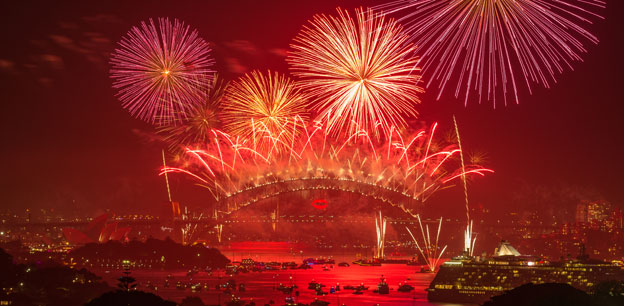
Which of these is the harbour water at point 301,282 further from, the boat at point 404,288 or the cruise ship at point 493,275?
the cruise ship at point 493,275

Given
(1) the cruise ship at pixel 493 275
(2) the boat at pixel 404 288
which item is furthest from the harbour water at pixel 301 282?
(1) the cruise ship at pixel 493 275

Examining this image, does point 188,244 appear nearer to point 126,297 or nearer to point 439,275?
point 439,275

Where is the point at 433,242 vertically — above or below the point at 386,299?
above

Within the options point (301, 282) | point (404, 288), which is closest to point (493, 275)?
point (404, 288)

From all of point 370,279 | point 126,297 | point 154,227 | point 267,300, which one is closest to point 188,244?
point 154,227

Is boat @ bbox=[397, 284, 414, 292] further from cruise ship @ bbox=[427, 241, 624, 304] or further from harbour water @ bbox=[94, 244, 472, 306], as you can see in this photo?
cruise ship @ bbox=[427, 241, 624, 304]

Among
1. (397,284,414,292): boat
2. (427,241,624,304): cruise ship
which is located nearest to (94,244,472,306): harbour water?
(397,284,414,292): boat

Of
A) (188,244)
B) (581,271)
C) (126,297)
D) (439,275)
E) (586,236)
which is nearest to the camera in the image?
(126,297)

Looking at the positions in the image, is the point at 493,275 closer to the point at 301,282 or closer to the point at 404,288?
the point at 404,288
